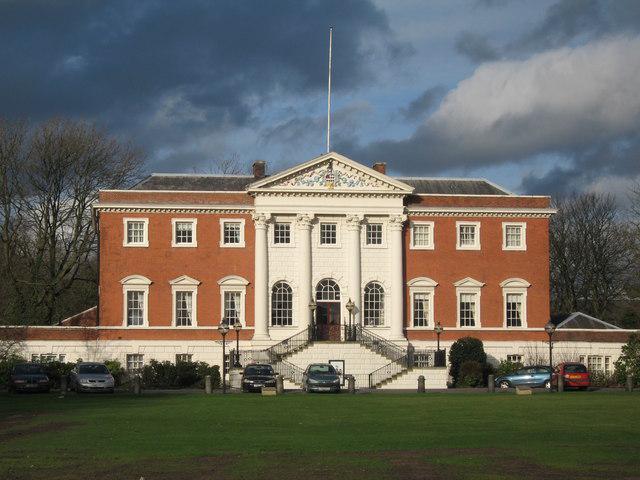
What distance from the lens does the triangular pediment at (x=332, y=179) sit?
61.4m

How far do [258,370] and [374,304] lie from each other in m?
12.0

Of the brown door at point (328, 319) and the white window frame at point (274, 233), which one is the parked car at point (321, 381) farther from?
the white window frame at point (274, 233)

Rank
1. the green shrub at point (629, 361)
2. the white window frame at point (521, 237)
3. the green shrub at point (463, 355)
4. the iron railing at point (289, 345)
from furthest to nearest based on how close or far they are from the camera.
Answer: the white window frame at point (521, 237) → the green shrub at point (463, 355) → the green shrub at point (629, 361) → the iron railing at point (289, 345)

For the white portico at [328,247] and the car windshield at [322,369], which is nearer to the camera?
the car windshield at [322,369]

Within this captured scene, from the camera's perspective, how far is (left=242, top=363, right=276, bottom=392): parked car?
5134 cm

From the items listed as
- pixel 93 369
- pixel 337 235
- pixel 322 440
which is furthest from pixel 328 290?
pixel 322 440

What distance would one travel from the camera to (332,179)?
61.9m

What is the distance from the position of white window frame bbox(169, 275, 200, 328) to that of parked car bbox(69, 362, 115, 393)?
397 inches

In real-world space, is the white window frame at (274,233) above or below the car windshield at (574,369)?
above

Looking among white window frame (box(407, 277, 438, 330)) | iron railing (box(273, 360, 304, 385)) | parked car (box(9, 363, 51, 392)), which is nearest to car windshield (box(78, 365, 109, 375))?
parked car (box(9, 363, 51, 392))

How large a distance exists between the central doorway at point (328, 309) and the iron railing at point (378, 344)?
1333 millimetres

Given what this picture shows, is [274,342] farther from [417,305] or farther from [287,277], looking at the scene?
[417,305]

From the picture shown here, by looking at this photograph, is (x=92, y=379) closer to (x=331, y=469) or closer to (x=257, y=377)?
(x=257, y=377)

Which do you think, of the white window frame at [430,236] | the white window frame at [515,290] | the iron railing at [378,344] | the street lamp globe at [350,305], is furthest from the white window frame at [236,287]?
the white window frame at [515,290]
